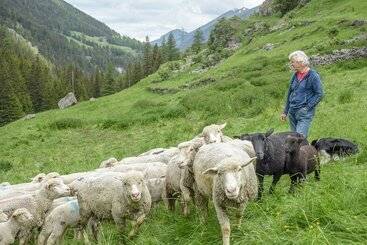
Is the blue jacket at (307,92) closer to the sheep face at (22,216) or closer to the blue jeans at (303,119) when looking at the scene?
the blue jeans at (303,119)

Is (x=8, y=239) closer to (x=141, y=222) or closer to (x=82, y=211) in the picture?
(x=82, y=211)

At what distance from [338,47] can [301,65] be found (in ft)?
72.6

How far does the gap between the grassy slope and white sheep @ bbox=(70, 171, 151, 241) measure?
0.34 m

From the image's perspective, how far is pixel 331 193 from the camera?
25.7 feet

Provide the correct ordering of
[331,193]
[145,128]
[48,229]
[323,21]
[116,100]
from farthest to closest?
[116,100]
[323,21]
[145,128]
[48,229]
[331,193]

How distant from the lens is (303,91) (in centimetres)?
1191

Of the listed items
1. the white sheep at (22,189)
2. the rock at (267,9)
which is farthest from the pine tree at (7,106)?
the white sheep at (22,189)

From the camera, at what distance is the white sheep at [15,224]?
959cm

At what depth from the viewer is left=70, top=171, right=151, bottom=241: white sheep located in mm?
9266

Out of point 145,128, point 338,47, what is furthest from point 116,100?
point 338,47

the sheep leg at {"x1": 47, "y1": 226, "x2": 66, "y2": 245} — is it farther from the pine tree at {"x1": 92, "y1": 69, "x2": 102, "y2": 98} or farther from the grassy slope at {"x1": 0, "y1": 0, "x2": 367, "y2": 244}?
the pine tree at {"x1": 92, "y1": 69, "x2": 102, "y2": 98}

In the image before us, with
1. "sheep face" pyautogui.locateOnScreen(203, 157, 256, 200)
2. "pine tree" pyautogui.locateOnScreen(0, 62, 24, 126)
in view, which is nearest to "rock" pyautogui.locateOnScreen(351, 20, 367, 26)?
"sheep face" pyautogui.locateOnScreen(203, 157, 256, 200)

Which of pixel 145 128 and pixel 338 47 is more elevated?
pixel 338 47

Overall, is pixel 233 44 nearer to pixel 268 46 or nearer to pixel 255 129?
pixel 268 46
